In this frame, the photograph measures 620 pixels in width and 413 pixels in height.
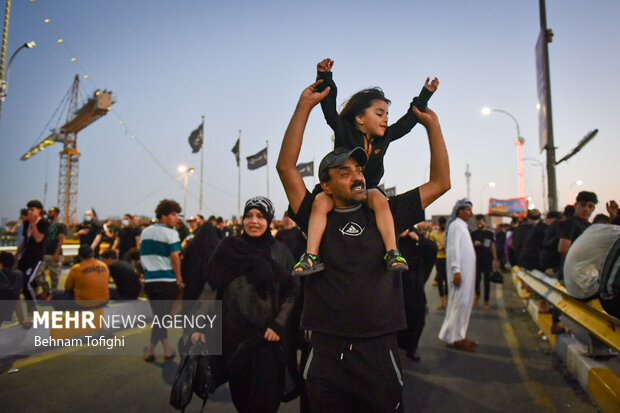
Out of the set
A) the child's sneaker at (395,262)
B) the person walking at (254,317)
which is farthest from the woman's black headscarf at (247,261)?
the child's sneaker at (395,262)

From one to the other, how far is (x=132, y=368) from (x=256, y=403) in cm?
294

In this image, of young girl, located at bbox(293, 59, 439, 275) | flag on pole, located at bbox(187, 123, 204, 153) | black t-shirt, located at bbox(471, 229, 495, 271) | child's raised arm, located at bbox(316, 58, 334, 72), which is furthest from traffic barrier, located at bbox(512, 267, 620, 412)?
flag on pole, located at bbox(187, 123, 204, 153)

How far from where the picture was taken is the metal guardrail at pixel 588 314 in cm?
348

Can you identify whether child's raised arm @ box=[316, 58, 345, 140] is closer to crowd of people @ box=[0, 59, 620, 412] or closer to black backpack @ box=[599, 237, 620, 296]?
crowd of people @ box=[0, 59, 620, 412]

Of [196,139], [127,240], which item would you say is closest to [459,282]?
[127,240]

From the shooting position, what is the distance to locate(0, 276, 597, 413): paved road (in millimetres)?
3945

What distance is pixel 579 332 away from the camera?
634 centimetres

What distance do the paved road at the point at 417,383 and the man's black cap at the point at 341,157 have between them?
9.58 ft

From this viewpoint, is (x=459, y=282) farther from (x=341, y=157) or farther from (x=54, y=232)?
(x=54, y=232)

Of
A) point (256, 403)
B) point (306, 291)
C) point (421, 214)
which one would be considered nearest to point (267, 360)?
point (256, 403)

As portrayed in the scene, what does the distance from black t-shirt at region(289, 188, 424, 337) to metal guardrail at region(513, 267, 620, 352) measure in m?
2.53

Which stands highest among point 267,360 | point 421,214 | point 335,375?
point 421,214

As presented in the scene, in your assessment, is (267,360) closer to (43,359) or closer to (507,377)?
(507,377)

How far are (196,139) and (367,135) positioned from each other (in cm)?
2797
